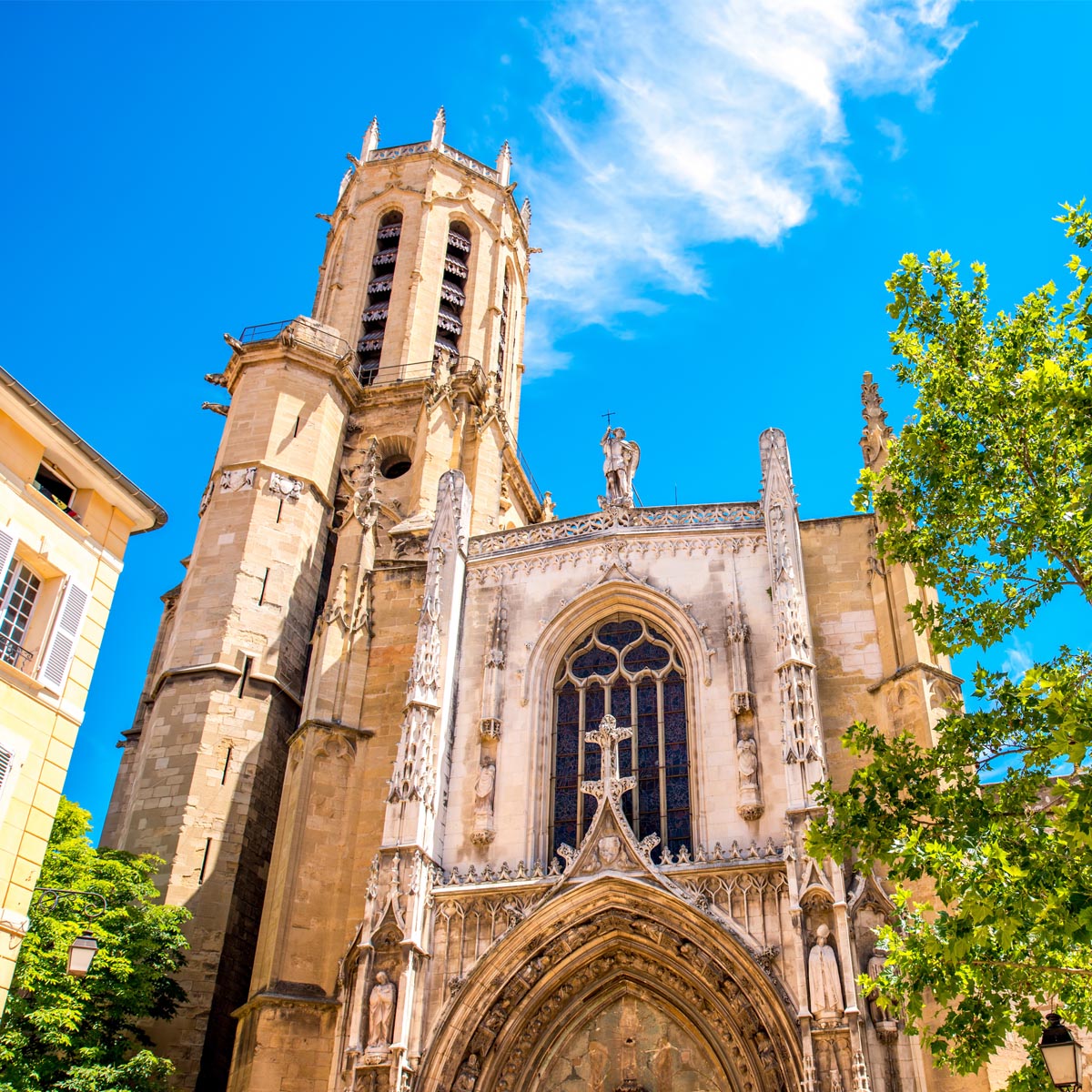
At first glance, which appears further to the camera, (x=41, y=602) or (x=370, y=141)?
(x=370, y=141)

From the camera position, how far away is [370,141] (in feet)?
136

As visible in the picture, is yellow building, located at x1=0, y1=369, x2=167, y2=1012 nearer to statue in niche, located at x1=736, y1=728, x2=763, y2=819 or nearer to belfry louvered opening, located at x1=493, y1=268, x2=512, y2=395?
statue in niche, located at x1=736, y1=728, x2=763, y2=819

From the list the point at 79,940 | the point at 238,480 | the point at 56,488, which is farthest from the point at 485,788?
the point at 238,480

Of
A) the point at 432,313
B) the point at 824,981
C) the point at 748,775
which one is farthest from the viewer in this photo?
the point at 432,313

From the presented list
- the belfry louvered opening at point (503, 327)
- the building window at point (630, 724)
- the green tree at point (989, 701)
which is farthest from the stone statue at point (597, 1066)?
the belfry louvered opening at point (503, 327)

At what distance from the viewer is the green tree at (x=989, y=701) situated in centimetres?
948

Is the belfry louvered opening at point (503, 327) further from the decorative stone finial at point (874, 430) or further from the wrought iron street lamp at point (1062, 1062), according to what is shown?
the wrought iron street lamp at point (1062, 1062)

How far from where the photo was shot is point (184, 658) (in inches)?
898

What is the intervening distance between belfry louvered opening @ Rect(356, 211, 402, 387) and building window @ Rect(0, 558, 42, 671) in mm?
19218

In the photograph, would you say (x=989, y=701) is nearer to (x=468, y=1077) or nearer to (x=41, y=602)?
(x=468, y=1077)

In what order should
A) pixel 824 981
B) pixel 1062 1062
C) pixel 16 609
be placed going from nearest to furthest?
1. pixel 1062 1062
2. pixel 16 609
3. pixel 824 981

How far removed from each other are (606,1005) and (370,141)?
3323 cm

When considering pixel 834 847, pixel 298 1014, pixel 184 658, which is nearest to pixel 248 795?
pixel 184 658

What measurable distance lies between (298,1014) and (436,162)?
29.0m
